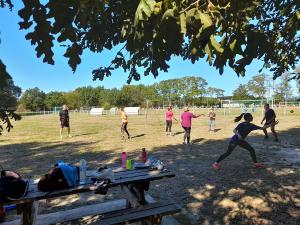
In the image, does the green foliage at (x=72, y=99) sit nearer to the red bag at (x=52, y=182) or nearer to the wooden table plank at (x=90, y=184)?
the wooden table plank at (x=90, y=184)

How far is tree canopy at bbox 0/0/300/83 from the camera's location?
244 centimetres

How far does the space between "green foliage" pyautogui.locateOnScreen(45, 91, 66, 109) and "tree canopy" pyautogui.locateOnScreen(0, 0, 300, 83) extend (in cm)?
11841

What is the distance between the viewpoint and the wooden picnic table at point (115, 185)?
14.9ft

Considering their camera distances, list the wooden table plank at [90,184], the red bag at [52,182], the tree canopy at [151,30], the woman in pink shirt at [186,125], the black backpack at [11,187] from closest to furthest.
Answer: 1. the tree canopy at [151,30]
2. the black backpack at [11,187]
3. the wooden table plank at [90,184]
4. the red bag at [52,182]
5. the woman in pink shirt at [186,125]

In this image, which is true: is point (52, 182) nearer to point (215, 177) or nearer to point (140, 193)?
point (140, 193)

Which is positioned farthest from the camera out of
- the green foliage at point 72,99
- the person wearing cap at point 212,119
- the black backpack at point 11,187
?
the green foliage at point 72,99

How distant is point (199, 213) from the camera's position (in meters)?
6.25

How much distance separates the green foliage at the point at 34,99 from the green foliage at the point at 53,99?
159 centimetres

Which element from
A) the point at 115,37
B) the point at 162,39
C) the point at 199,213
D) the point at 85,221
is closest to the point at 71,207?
the point at 85,221

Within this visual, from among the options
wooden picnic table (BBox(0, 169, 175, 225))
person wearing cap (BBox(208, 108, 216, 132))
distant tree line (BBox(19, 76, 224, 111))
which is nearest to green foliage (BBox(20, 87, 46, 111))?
distant tree line (BBox(19, 76, 224, 111))

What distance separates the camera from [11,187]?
4.41 meters

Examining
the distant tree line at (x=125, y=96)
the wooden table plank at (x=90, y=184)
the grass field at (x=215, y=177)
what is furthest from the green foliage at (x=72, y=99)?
the wooden table plank at (x=90, y=184)

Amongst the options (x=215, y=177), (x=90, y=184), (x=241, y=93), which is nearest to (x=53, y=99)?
(x=241, y=93)

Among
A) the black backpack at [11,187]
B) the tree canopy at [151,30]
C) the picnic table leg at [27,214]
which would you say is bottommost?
the picnic table leg at [27,214]
